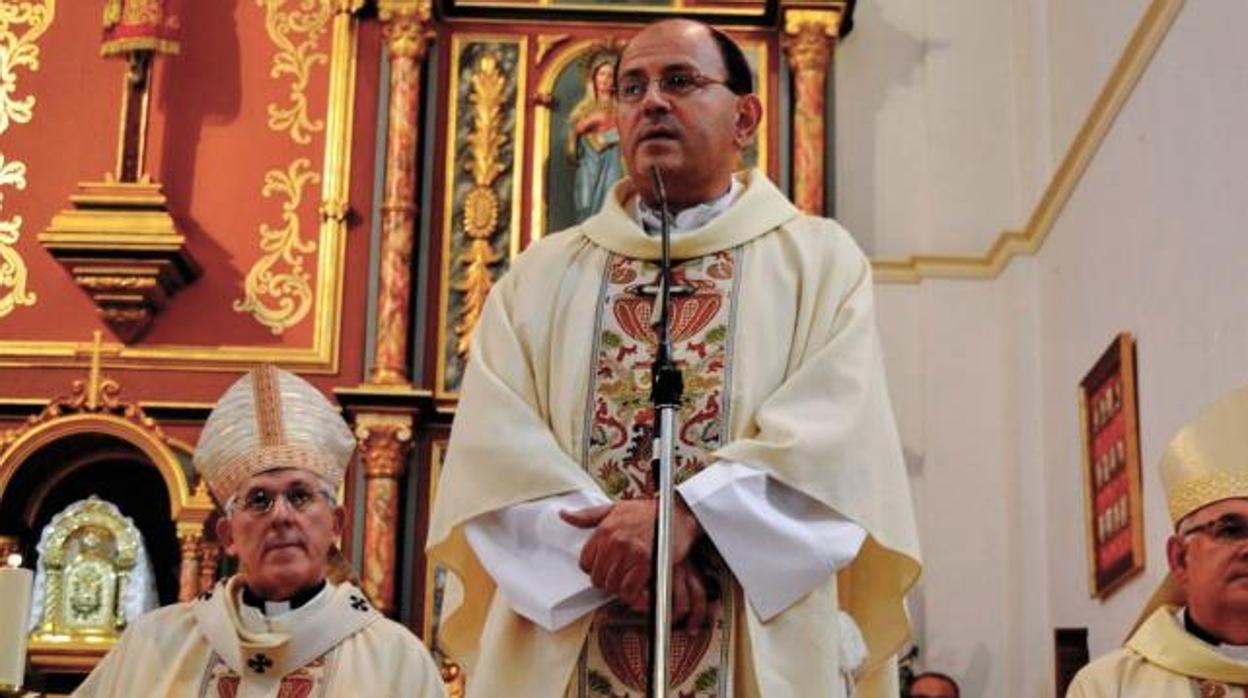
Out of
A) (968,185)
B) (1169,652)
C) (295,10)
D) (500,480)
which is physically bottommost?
(1169,652)

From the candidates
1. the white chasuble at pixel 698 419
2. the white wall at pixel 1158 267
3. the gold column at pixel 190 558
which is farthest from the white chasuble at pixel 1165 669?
the gold column at pixel 190 558

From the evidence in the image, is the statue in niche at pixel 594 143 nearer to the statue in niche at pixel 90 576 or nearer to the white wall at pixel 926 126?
the white wall at pixel 926 126

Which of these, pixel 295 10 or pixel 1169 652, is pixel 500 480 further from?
pixel 295 10

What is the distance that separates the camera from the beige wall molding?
7.60 metres

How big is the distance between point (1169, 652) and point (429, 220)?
632 centimetres

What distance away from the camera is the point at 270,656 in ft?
13.8

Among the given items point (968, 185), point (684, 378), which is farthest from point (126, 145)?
point (684, 378)

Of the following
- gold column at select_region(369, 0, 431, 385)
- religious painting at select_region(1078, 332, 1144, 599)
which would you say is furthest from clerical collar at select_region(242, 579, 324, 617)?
gold column at select_region(369, 0, 431, 385)

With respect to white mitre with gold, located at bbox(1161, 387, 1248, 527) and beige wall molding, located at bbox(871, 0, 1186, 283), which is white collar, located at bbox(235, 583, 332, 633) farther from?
beige wall molding, located at bbox(871, 0, 1186, 283)

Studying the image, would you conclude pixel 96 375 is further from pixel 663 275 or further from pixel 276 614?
pixel 663 275

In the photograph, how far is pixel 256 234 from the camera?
9688 millimetres

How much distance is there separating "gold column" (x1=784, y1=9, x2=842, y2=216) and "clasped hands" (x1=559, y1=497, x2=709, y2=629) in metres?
6.52

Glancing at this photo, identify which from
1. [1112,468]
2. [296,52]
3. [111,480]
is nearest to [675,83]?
[1112,468]

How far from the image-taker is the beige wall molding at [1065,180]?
299 inches
